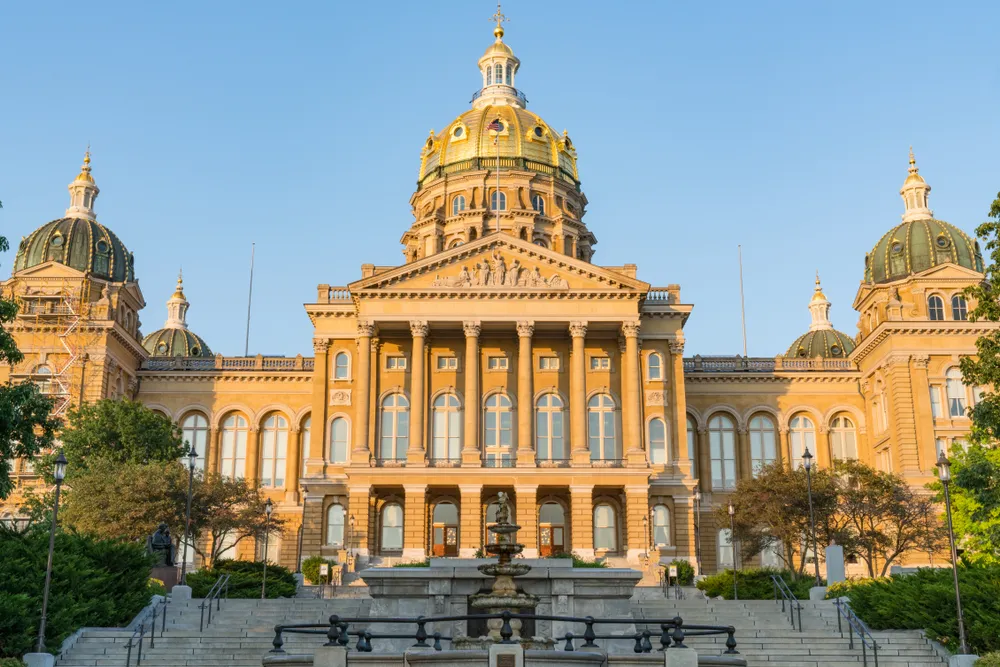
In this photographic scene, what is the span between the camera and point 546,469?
55250 millimetres

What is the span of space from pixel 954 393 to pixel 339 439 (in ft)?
110

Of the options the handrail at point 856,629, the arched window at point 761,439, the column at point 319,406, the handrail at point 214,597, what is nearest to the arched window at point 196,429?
the column at point 319,406

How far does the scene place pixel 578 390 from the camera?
5781cm

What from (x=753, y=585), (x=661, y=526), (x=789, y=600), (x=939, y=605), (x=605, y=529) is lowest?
(x=939, y=605)

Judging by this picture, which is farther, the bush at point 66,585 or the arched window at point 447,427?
the arched window at point 447,427

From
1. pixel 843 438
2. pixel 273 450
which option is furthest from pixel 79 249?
pixel 843 438

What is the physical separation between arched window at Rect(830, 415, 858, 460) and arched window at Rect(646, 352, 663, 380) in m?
14.2

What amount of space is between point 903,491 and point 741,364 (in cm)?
1740

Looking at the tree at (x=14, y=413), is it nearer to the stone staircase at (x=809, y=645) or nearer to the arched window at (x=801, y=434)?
the stone staircase at (x=809, y=645)

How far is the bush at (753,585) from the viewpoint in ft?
135

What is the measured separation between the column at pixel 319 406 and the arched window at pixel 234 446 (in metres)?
9.47

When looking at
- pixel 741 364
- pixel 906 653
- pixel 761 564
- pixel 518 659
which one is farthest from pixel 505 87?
pixel 518 659

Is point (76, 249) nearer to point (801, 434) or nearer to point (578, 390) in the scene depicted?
point (578, 390)

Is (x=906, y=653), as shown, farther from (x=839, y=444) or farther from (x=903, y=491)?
(x=839, y=444)
